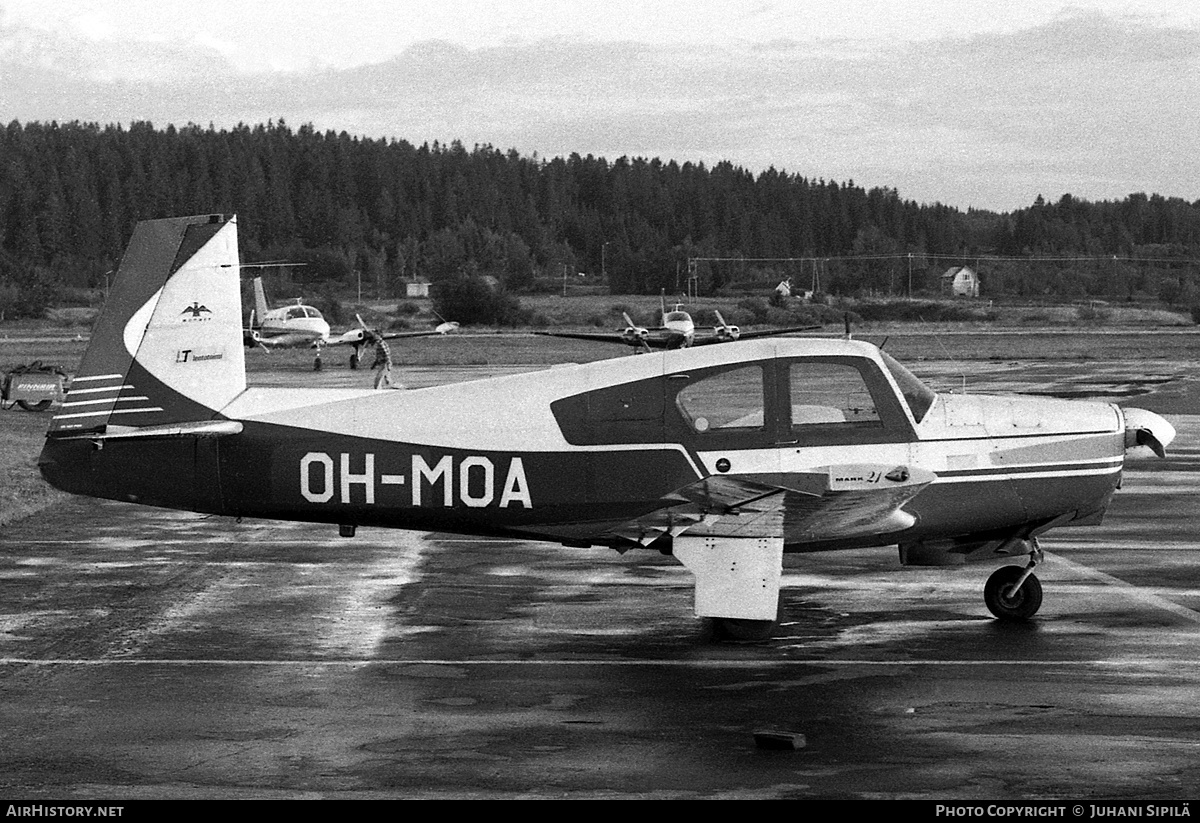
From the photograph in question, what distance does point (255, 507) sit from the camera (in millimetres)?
10383

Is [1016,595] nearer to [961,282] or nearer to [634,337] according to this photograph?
[634,337]

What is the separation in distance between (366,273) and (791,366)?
170 metres

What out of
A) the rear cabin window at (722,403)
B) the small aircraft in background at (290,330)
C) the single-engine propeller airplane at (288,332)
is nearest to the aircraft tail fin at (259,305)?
the small aircraft in background at (290,330)

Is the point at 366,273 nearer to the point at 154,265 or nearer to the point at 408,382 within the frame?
Result: the point at 408,382

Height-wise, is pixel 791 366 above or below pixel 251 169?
below

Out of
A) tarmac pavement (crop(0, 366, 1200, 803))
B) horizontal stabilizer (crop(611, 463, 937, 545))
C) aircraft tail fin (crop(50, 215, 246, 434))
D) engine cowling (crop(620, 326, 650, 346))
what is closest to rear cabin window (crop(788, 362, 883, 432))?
horizontal stabilizer (crop(611, 463, 937, 545))

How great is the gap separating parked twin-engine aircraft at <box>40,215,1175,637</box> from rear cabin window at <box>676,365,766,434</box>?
14mm

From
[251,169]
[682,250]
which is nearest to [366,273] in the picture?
[251,169]

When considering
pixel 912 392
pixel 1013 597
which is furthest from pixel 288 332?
pixel 1013 597

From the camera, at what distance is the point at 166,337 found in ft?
34.7

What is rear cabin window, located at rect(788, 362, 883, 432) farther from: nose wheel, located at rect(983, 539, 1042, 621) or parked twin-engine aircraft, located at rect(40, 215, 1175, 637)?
nose wheel, located at rect(983, 539, 1042, 621)

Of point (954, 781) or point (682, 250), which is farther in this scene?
point (682, 250)

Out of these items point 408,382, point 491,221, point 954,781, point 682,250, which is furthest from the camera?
point 491,221

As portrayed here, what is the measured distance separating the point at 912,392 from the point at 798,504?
1395 mm
